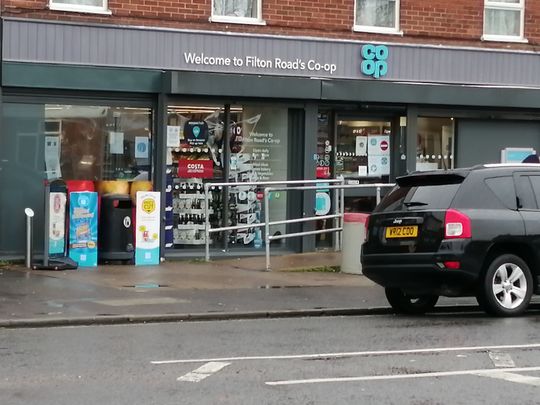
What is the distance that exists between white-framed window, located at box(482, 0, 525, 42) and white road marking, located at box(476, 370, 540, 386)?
11.5 m

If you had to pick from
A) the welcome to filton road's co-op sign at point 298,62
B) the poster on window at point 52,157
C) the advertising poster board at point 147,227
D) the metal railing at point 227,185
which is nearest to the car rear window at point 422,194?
the metal railing at point 227,185

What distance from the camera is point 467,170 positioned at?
10148 mm

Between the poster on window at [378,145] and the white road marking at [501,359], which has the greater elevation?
the poster on window at [378,145]

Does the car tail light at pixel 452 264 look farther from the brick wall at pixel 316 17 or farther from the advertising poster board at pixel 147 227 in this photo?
the brick wall at pixel 316 17

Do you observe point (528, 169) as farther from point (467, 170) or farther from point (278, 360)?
point (278, 360)

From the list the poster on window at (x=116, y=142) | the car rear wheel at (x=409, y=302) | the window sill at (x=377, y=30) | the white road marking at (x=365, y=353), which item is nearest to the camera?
the white road marking at (x=365, y=353)

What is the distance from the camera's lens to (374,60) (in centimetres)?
1619

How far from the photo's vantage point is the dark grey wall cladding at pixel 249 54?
14.4 metres

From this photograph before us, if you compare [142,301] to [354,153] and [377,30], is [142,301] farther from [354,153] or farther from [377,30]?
[377,30]

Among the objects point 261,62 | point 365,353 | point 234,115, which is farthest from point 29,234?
point 365,353

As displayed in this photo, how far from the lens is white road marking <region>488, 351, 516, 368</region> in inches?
290

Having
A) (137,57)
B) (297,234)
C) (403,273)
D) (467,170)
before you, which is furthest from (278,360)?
(137,57)

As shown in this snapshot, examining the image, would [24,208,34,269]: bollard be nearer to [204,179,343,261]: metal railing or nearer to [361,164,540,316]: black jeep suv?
[204,179,343,261]: metal railing

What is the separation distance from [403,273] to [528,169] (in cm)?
206
